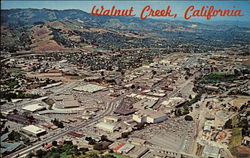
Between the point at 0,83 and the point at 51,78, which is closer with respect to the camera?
the point at 0,83

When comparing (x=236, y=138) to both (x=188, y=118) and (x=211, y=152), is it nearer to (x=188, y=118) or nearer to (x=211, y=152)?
(x=211, y=152)

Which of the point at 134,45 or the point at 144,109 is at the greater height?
the point at 134,45

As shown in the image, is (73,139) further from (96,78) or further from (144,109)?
(96,78)

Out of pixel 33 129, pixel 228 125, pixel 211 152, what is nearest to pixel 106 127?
pixel 33 129

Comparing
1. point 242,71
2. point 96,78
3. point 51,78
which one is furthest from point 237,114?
point 51,78

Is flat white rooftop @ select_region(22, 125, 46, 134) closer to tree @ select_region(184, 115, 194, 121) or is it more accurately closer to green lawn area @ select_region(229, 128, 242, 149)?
tree @ select_region(184, 115, 194, 121)

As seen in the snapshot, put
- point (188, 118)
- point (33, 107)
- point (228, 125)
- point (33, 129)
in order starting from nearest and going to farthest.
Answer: point (33, 129)
point (228, 125)
point (188, 118)
point (33, 107)
